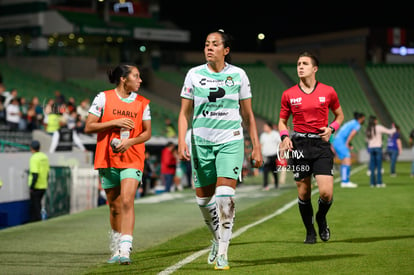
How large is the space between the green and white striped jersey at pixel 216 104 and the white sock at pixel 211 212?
0.66m

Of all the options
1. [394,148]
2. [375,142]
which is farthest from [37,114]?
[394,148]

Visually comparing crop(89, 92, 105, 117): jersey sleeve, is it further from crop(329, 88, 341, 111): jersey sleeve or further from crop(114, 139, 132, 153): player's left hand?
crop(329, 88, 341, 111): jersey sleeve

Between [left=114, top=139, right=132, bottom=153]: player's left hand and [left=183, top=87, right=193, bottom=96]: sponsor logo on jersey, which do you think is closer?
[left=183, top=87, right=193, bottom=96]: sponsor logo on jersey

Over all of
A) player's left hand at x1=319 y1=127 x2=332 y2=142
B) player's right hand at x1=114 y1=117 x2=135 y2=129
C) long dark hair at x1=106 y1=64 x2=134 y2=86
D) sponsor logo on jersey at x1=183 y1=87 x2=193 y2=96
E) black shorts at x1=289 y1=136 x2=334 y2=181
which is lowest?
black shorts at x1=289 y1=136 x2=334 y2=181

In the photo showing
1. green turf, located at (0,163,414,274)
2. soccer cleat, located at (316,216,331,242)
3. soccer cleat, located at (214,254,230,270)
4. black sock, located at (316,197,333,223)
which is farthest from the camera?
soccer cleat, located at (316,216,331,242)

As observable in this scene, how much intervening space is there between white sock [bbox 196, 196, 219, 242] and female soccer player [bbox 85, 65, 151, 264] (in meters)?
0.80

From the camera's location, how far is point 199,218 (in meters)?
16.0

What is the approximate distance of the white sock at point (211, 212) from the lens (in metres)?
8.19

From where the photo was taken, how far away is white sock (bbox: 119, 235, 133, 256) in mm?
8453

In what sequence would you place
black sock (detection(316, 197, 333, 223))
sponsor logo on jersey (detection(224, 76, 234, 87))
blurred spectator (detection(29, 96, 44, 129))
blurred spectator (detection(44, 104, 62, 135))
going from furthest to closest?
blurred spectator (detection(29, 96, 44, 129)) < blurred spectator (detection(44, 104, 62, 135)) < black sock (detection(316, 197, 333, 223)) < sponsor logo on jersey (detection(224, 76, 234, 87))

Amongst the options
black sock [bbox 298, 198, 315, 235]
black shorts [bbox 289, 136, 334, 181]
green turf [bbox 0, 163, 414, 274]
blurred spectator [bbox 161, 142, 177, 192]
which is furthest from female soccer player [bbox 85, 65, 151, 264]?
blurred spectator [bbox 161, 142, 177, 192]

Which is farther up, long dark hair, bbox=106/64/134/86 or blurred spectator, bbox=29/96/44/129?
blurred spectator, bbox=29/96/44/129

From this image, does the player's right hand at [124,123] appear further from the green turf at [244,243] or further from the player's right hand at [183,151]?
the green turf at [244,243]

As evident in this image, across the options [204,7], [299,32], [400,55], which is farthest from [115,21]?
[400,55]
